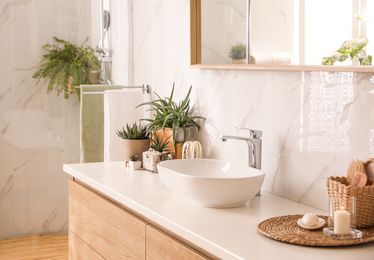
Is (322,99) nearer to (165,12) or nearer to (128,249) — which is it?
(128,249)

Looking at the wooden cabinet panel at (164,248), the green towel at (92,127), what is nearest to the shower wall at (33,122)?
the green towel at (92,127)

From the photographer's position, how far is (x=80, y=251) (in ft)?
8.14

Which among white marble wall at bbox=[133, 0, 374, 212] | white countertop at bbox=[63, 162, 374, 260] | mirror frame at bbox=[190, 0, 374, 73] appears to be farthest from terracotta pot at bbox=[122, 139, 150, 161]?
mirror frame at bbox=[190, 0, 374, 73]

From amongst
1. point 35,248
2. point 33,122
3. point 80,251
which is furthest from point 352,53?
point 35,248

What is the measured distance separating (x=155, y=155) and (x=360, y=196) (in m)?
1.15

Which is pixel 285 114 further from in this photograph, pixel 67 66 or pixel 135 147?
pixel 67 66

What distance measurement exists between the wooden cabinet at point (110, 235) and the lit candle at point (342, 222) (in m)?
0.38

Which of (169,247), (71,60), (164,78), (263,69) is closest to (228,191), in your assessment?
(169,247)

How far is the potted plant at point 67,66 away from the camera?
3629 millimetres

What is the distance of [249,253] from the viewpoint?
139cm

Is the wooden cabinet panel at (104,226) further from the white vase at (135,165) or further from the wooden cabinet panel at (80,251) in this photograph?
the white vase at (135,165)

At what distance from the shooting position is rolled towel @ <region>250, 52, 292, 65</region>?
2.00 m

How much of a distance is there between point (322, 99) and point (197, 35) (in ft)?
3.09

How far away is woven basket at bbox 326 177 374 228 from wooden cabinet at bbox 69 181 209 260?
1.37ft
